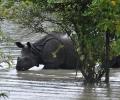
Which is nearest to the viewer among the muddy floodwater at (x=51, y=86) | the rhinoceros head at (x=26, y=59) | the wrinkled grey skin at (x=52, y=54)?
the muddy floodwater at (x=51, y=86)

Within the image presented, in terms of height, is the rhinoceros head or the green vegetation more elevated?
the green vegetation

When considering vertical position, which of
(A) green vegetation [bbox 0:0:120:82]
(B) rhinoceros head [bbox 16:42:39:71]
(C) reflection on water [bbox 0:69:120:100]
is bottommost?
(C) reflection on water [bbox 0:69:120:100]

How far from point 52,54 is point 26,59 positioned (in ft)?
2.66

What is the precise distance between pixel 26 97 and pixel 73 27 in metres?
2.40

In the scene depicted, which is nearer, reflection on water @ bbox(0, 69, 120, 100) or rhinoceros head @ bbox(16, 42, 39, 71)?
reflection on water @ bbox(0, 69, 120, 100)

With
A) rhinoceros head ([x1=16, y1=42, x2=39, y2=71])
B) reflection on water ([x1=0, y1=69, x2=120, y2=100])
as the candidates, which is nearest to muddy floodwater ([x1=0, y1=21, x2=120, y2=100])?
reflection on water ([x1=0, y1=69, x2=120, y2=100])

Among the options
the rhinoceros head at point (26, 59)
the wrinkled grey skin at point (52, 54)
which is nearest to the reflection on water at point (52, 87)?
the rhinoceros head at point (26, 59)

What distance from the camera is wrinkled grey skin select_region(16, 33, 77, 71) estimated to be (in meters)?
16.9

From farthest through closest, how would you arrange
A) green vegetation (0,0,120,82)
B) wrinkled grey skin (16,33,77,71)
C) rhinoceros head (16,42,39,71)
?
wrinkled grey skin (16,33,77,71) → rhinoceros head (16,42,39,71) → green vegetation (0,0,120,82)

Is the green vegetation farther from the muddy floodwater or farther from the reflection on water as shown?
the reflection on water

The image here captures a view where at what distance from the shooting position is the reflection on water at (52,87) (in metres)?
11.0

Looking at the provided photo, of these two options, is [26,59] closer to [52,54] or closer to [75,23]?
[52,54]

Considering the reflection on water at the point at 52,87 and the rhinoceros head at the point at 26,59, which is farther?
Result: the rhinoceros head at the point at 26,59

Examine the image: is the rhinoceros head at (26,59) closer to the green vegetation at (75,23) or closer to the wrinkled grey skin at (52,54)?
the wrinkled grey skin at (52,54)
